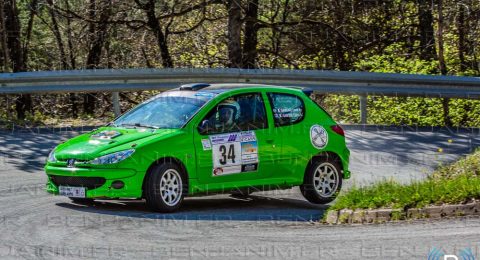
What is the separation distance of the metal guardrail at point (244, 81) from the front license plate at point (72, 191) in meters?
6.74

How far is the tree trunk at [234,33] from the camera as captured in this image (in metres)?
21.2

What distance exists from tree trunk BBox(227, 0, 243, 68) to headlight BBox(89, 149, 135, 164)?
11625 millimetres

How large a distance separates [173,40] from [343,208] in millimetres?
15814

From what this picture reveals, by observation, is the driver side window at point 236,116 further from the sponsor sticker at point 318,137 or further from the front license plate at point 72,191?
the front license plate at point 72,191

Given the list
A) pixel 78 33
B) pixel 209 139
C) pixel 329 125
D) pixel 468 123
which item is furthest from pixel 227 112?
A: pixel 78 33

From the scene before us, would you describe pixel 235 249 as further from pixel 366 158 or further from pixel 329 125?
pixel 366 158

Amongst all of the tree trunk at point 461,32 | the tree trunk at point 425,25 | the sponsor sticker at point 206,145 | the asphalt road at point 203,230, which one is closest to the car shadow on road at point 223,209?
the asphalt road at point 203,230

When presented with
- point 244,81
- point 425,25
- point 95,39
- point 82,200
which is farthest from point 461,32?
point 82,200

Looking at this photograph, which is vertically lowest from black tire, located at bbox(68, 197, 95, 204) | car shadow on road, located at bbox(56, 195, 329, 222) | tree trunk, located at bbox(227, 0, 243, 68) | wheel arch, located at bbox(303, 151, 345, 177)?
car shadow on road, located at bbox(56, 195, 329, 222)

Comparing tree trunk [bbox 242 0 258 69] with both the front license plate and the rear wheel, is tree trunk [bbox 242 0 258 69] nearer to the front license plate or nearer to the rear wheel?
the rear wheel

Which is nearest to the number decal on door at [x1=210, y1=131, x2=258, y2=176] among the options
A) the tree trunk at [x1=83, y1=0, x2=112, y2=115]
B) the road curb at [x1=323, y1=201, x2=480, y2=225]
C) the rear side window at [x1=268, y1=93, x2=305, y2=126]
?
the rear side window at [x1=268, y1=93, x2=305, y2=126]

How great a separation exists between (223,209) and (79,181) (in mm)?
1739

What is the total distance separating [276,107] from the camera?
11.4m

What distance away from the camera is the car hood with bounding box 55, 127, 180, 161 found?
1007cm
